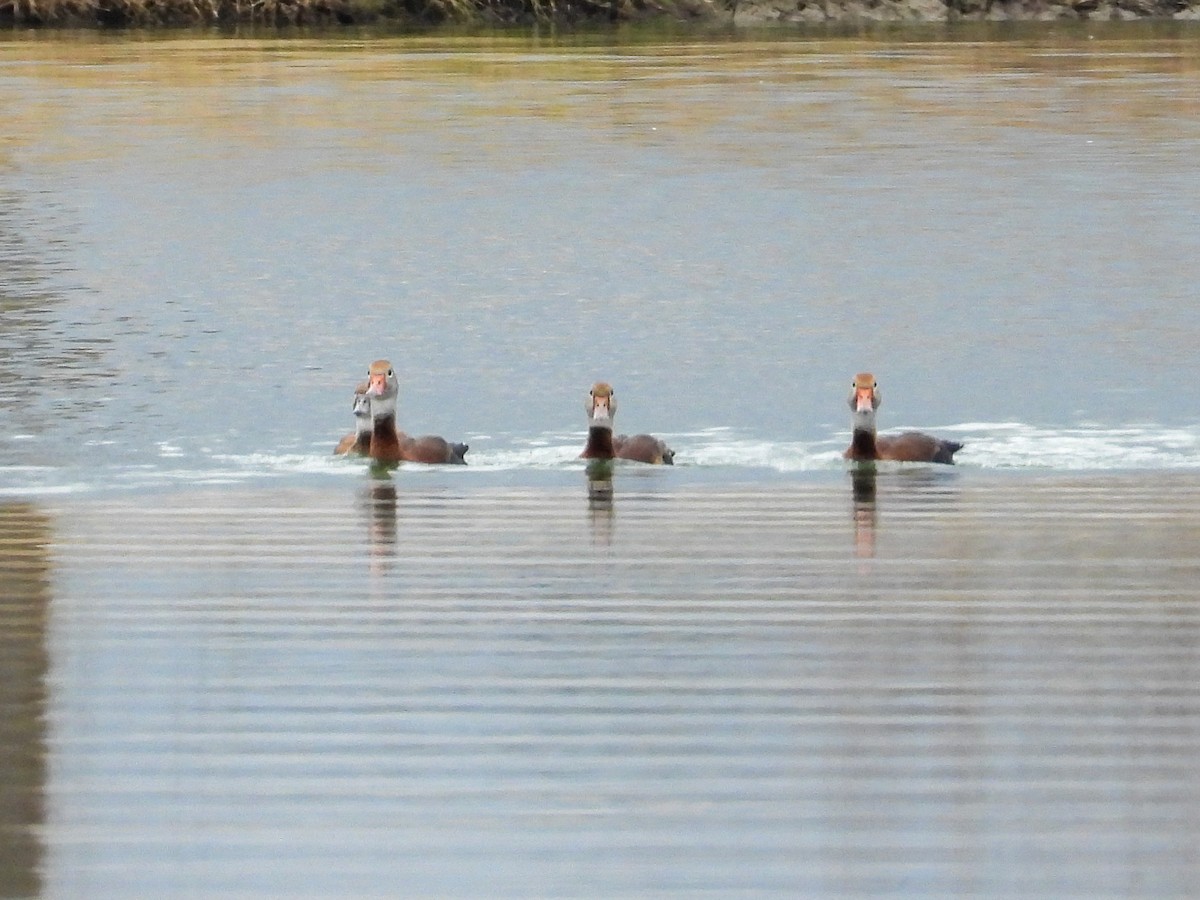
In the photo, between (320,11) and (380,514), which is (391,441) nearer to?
(380,514)

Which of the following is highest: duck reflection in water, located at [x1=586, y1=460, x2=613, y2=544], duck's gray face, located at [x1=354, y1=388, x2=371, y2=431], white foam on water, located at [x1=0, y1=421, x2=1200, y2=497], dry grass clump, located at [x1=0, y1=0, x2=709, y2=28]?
dry grass clump, located at [x1=0, y1=0, x2=709, y2=28]

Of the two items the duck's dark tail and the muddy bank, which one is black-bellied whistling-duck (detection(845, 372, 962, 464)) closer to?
the duck's dark tail

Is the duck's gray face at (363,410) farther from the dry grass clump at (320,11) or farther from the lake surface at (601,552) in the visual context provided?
the dry grass clump at (320,11)

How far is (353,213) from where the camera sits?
29.1m

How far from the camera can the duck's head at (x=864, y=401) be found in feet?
45.4

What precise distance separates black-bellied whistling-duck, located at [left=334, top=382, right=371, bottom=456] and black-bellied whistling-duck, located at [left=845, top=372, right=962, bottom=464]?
236 cm

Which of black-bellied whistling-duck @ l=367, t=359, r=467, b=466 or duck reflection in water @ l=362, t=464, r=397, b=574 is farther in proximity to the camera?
black-bellied whistling-duck @ l=367, t=359, r=467, b=466

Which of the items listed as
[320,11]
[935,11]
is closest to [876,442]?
[320,11]

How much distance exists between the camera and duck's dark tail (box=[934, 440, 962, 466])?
14.0 m

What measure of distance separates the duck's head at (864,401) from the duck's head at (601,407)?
116 centimetres

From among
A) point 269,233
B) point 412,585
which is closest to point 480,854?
point 412,585

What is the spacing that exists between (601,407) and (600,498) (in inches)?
43.5

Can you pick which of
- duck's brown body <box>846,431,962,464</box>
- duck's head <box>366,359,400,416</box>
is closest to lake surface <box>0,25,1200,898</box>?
duck's brown body <box>846,431,962,464</box>

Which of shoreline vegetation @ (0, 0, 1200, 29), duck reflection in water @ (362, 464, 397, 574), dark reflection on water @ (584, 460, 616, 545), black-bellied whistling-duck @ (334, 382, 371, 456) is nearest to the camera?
duck reflection in water @ (362, 464, 397, 574)
